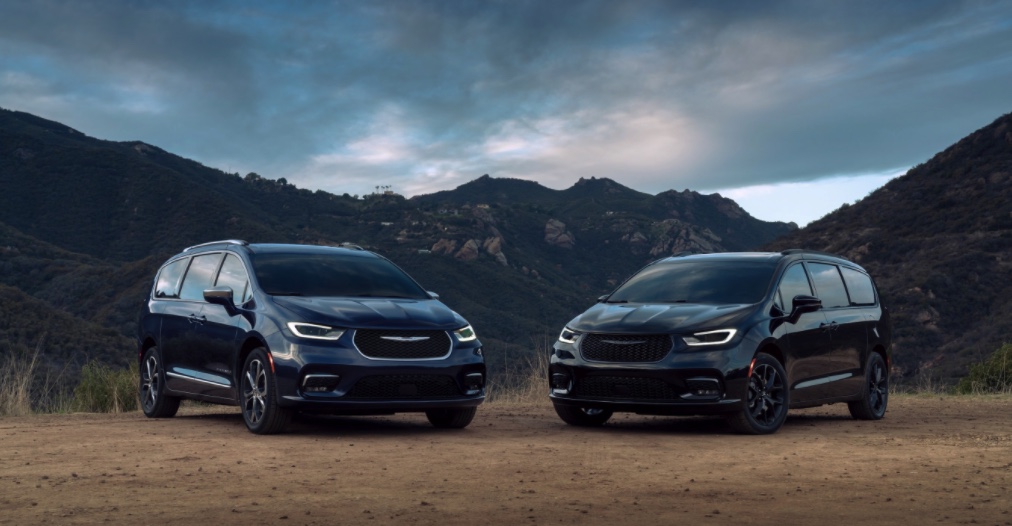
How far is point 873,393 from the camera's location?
13.8 m

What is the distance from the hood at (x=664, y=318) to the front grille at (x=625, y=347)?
0.07 m

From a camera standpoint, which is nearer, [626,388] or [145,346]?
[626,388]

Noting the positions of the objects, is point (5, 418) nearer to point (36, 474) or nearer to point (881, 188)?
point (36, 474)

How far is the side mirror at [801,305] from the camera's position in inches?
477

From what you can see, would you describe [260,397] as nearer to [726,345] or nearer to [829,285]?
[726,345]

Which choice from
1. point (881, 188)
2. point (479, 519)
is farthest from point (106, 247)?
point (479, 519)

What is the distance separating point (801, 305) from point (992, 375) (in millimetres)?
13676

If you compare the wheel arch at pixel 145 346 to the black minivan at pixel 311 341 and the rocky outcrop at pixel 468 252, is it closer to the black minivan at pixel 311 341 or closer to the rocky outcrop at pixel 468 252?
the black minivan at pixel 311 341

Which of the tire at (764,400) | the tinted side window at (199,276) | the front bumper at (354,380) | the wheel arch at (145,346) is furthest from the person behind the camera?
the wheel arch at (145,346)

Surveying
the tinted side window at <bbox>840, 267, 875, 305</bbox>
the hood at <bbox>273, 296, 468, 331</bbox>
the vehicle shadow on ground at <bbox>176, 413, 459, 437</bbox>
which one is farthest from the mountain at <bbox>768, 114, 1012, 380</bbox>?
the hood at <bbox>273, 296, 468, 331</bbox>

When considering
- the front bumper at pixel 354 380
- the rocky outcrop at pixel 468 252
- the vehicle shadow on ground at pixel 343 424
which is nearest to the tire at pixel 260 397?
the front bumper at pixel 354 380

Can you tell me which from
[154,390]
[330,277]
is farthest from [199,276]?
[330,277]

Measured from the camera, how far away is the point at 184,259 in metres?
13.6

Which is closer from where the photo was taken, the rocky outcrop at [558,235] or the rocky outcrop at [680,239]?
the rocky outcrop at [680,239]
